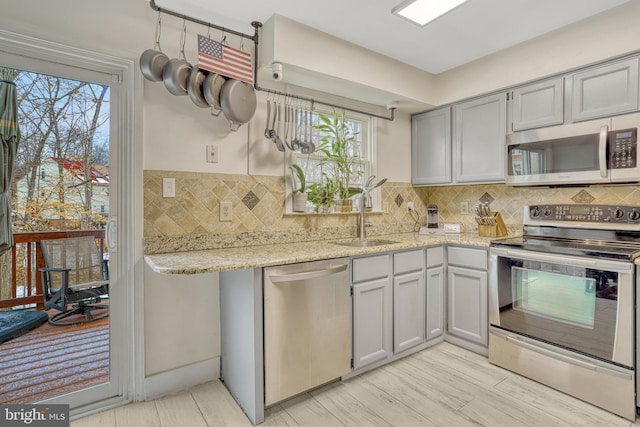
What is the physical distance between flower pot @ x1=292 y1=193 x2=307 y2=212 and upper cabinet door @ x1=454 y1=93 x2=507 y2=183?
146cm

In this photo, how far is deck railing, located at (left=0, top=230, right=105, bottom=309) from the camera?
165 centimetres

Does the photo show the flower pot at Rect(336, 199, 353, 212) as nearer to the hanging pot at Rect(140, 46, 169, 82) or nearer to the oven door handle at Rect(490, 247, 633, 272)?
the oven door handle at Rect(490, 247, 633, 272)

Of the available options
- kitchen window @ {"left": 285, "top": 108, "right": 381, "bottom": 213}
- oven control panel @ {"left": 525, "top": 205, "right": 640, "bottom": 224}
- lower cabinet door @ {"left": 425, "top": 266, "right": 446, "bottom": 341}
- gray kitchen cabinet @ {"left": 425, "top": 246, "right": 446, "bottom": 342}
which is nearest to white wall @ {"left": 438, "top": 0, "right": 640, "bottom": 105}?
kitchen window @ {"left": 285, "top": 108, "right": 381, "bottom": 213}

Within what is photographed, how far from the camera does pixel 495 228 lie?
8.84 feet

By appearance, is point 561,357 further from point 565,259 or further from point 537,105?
point 537,105

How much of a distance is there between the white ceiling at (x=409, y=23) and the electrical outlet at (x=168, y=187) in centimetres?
104

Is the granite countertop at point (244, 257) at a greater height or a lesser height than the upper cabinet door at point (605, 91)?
lesser

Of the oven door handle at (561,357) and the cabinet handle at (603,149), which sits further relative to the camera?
the cabinet handle at (603,149)

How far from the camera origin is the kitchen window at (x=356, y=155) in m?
2.67

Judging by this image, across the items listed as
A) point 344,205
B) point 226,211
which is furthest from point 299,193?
point 226,211

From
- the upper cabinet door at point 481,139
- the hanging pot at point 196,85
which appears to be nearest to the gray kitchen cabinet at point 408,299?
the upper cabinet door at point 481,139

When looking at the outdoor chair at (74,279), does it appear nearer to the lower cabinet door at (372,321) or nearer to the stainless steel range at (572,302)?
the lower cabinet door at (372,321)

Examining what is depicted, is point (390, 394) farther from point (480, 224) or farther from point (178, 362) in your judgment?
point (480, 224)

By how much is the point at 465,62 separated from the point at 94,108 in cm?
280
